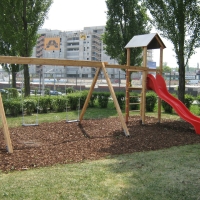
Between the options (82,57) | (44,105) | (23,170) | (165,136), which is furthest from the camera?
(82,57)

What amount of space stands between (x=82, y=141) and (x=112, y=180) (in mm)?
2819

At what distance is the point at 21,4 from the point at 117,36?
650 centimetres

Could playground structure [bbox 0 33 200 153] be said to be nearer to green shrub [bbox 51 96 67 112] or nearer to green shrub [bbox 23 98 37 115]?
green shrub [bbox 23 98 37 115]

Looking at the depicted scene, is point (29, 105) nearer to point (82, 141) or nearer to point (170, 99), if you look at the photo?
point (82, 141)

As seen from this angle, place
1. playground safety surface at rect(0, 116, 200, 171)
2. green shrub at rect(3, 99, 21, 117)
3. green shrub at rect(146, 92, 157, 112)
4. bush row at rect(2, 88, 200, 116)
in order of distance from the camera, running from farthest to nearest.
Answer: green shrub at rect(146, 92, 157, 112) → bush row at rect(2, 88, 200, 116) → green shrub at rect(3, 99, 21, 117) → playground safety surface at rect(0, 116, 200, 171)

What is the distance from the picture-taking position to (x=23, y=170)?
4.89 meters

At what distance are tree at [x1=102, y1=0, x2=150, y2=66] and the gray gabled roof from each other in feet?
25.0

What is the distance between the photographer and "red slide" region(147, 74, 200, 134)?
8.59m

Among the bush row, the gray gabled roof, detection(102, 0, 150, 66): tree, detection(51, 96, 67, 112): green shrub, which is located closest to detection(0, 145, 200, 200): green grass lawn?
the gray gabled roof

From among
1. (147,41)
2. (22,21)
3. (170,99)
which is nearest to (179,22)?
(147,41)

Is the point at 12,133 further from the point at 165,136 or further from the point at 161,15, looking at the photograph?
the point at 161,15

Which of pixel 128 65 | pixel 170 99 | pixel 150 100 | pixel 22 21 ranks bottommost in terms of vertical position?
pixel 150 100

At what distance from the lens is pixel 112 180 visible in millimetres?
4414

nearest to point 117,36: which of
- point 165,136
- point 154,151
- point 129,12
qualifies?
point 129,12
